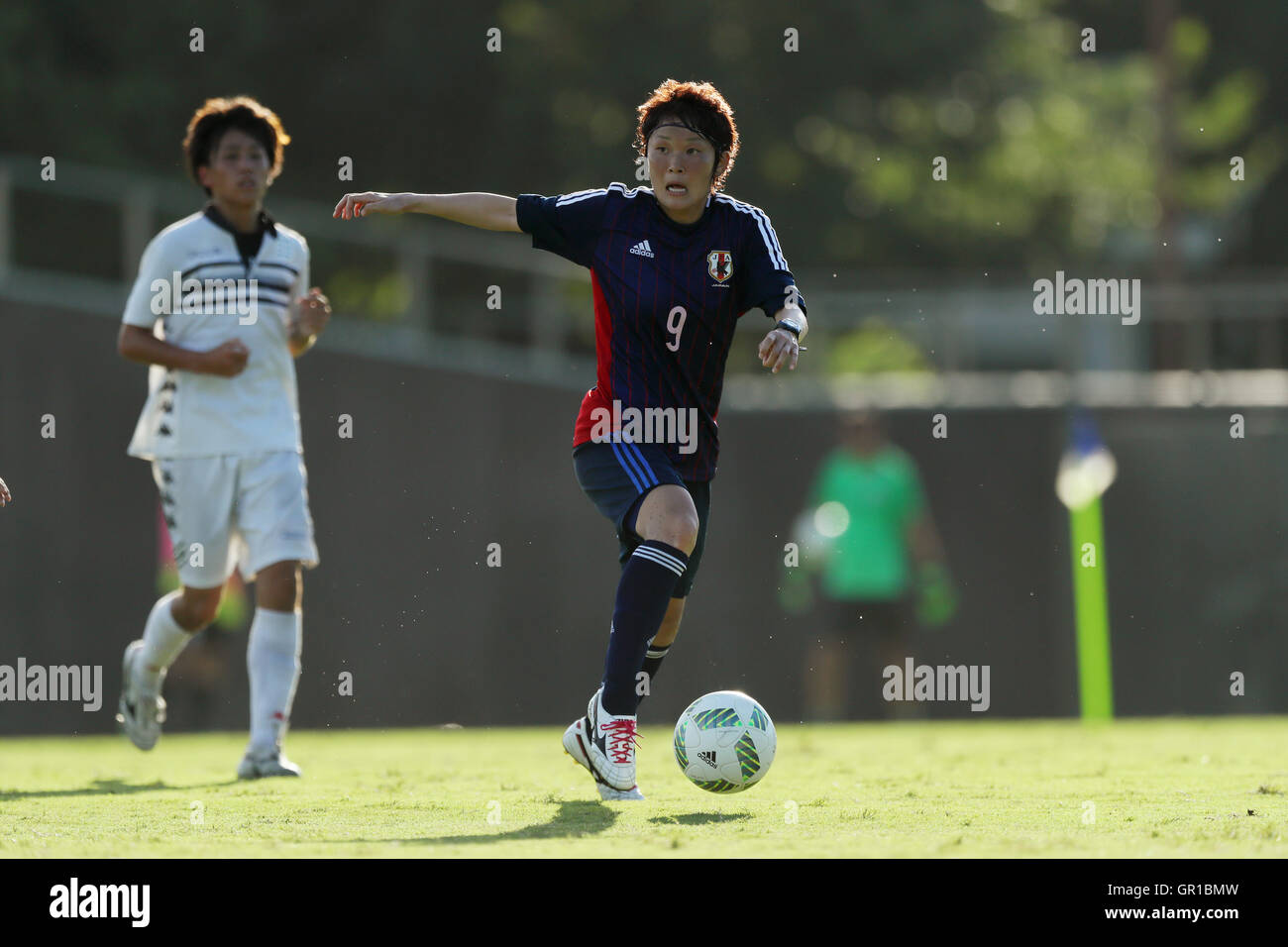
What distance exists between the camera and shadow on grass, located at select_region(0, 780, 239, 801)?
7.10 meters

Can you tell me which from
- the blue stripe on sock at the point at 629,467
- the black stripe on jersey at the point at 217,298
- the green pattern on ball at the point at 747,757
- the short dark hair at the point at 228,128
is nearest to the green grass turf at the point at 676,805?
the green pattern on ball at the point at 747,757

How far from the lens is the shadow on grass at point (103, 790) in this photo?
710cm

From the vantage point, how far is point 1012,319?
1839 cm

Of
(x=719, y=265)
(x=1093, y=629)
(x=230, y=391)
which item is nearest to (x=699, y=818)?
(x=719, y=265)

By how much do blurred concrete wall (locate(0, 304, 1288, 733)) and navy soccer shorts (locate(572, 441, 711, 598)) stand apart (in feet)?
26.7

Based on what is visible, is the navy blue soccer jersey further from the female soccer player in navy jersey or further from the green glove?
the green glove

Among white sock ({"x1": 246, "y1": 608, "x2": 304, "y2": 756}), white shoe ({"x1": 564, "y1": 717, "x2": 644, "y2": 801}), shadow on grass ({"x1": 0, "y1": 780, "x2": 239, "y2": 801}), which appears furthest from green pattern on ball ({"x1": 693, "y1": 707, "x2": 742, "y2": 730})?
white sock ({"x1": 246, "y1": 608, "x2": 304, "y2": 756})

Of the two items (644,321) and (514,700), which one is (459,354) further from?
(644,321)

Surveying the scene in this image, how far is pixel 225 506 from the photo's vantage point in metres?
8.11

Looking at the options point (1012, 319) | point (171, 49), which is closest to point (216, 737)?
point (1012, 319)

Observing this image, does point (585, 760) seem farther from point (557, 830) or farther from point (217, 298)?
point (217, 298)

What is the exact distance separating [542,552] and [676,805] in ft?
30.7

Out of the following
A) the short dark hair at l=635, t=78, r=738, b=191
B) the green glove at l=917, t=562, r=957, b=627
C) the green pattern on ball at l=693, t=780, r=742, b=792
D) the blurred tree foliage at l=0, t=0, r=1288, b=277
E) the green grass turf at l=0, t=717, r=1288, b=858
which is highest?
the blurred tree foliage at l=0, t=0, r=1288, b=277

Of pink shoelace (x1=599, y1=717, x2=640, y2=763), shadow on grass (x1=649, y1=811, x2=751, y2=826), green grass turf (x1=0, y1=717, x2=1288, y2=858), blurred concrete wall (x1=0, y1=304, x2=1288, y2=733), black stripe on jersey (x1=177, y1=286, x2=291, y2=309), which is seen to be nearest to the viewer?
green grass turf (x1=0, y1=717, x2=1288, y2=858)
